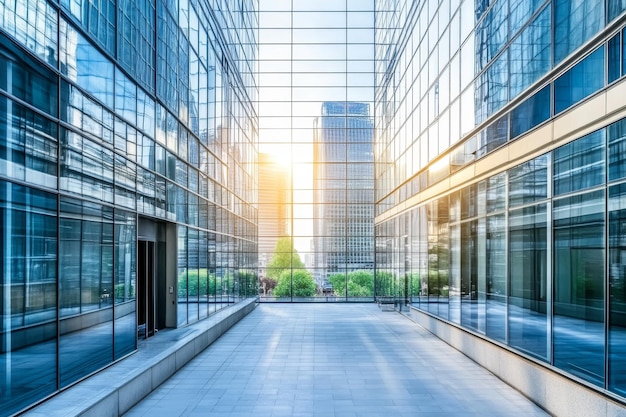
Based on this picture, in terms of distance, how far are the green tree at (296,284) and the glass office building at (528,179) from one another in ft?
35.9

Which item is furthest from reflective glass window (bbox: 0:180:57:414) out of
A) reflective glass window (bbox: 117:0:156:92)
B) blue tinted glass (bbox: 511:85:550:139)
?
blue tinted glass (bbox: 511:85:550:139)

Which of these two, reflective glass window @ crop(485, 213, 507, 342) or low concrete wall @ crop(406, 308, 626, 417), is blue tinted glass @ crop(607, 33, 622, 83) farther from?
reflective glass window @ crop(485, 213, 507, 342)

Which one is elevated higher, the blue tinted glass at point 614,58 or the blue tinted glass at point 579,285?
the blue tinted glass at point 614,58

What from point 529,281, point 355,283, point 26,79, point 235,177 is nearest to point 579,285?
point 529,281

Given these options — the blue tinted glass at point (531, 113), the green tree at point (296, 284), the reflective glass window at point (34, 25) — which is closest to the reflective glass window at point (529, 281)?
the blue tinted glass at point (531, 113)

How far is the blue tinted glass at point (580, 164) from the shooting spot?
7.45m

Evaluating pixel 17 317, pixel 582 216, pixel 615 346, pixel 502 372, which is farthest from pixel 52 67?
pixel 502 372

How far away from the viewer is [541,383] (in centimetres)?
875

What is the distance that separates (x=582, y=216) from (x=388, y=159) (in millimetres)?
19226

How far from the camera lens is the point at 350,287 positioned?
30.0 m

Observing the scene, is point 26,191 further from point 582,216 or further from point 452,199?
point 452,199

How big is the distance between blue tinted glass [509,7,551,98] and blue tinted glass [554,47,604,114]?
28.5 inches

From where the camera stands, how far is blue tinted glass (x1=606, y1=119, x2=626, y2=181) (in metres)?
6.80

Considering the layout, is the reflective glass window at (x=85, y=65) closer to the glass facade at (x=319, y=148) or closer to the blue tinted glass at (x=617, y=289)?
the blue tinted glass at (x=617, y=289)
